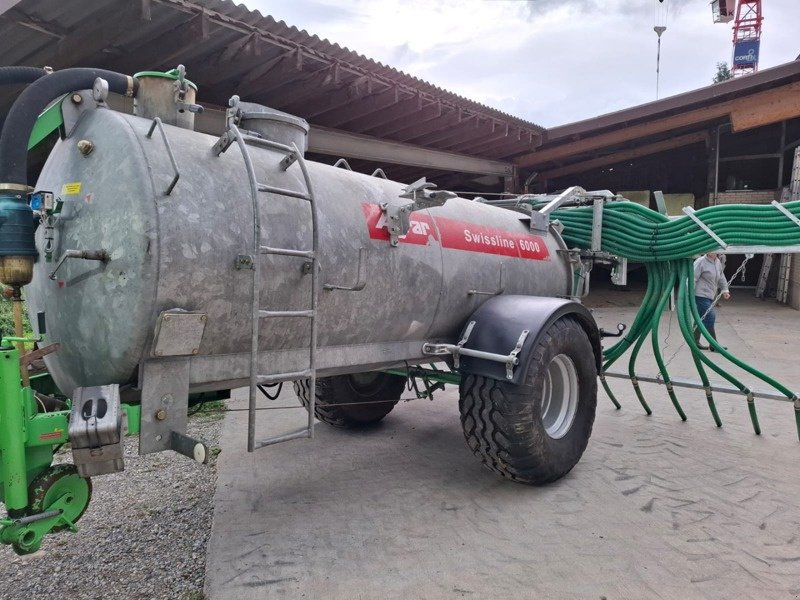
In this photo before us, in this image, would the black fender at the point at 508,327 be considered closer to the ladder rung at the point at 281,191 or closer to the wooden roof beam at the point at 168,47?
the ladder rung at the point at 281,191

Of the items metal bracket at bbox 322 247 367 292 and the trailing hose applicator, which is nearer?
the trailing hose applicator

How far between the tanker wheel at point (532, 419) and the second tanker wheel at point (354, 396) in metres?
1.14

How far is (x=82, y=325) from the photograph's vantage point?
230cm

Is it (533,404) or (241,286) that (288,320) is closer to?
(241,286)

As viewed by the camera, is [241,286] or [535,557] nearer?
[241,286]

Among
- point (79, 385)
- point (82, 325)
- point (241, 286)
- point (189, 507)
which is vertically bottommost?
point (189, 507)

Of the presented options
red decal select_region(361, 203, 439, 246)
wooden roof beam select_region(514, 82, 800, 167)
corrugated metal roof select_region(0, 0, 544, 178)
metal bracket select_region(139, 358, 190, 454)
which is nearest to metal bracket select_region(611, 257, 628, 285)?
red decal select_region(361, 203, 439, 246)

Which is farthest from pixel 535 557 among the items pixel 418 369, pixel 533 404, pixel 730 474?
pixel 730 474

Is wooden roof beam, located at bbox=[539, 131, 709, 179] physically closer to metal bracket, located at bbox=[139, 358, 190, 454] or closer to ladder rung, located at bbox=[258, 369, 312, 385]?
ladder rung, located at bbox=[258, 369, 312, 385]

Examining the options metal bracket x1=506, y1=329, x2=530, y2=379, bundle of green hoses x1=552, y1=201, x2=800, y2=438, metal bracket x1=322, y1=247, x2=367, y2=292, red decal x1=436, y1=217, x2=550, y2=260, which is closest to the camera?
metal bracket x1=322, y1=247, x2=367, y2=292

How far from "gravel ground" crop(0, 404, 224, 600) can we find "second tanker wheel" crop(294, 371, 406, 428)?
1.02m

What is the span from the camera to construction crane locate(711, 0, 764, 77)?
72.3 ft

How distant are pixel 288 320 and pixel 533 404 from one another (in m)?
1.60

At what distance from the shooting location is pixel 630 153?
→ 13609 millimetres
